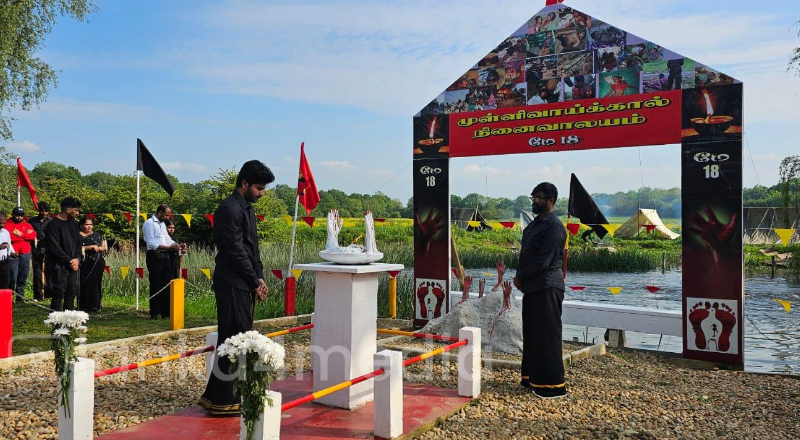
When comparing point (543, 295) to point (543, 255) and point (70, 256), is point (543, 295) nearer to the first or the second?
point (543, 255)

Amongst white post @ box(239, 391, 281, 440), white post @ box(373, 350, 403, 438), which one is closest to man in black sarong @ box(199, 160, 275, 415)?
white post @ box(373, 350, 403, 438)

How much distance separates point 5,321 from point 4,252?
4.16 m

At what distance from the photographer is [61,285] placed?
7.68 metres

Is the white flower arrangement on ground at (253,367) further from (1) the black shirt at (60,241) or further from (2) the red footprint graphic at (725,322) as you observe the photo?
(1) the black shirt at (60,241)

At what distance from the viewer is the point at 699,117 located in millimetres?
6672

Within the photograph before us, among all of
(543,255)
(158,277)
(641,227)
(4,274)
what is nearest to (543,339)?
(543,255)

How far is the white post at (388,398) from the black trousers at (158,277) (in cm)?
563

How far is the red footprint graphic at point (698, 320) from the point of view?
670 centimetres

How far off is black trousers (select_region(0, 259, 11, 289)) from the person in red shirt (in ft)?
0.70

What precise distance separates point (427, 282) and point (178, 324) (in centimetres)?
335

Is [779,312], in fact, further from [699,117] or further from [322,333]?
[322,333]

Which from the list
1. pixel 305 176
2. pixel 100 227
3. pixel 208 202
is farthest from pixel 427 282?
Answer: pixel 100 227

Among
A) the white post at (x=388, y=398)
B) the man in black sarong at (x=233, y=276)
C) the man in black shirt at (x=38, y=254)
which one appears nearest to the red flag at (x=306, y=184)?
the man in black shirt at (x=38, y=254)

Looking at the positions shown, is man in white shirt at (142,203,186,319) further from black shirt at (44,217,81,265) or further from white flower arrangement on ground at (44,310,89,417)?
white flower arrangement on ground at (44,310,89,417)
